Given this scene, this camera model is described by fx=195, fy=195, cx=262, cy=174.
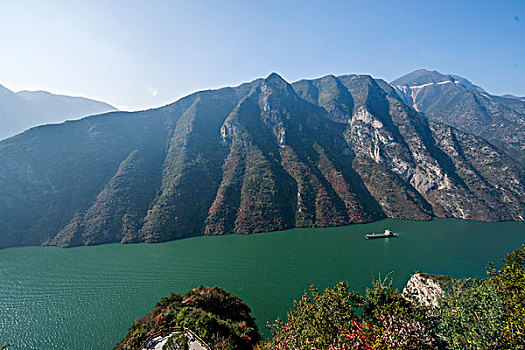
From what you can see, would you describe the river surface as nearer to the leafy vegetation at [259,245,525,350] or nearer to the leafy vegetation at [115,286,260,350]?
the leafy vegetation at [115,286,260,350]

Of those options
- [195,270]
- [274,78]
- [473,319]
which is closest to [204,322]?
[473,319]

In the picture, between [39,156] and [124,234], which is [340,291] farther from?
[39,156]

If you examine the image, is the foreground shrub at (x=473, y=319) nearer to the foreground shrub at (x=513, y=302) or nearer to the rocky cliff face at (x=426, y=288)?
the foreground shrub at (x=513, y=302)

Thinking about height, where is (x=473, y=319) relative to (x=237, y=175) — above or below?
below

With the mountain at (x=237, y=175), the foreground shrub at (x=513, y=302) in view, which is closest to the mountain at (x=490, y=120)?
the mountain at (x=237, y=175)

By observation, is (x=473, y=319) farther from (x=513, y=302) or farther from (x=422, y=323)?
(x=422, y=323)

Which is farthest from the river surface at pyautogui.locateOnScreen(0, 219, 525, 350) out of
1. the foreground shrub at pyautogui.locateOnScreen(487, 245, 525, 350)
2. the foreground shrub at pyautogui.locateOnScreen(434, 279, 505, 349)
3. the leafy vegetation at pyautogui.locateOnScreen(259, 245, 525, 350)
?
the foreground shrub at pyautogui.locateOnScreen(487, 245, 525, 350)
